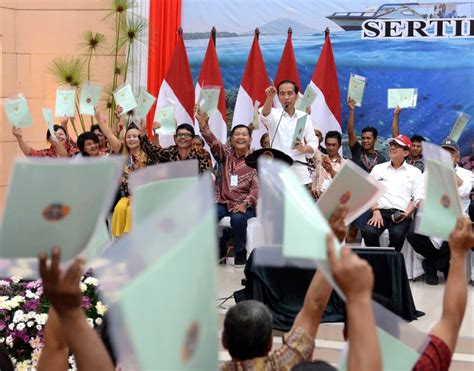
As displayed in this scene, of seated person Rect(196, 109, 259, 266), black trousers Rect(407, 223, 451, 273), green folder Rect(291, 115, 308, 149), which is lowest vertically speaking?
black trousers Rect(407, 223, 451, 273)

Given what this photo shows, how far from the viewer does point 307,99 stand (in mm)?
7992

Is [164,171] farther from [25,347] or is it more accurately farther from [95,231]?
[25,347]

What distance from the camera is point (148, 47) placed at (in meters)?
10.1

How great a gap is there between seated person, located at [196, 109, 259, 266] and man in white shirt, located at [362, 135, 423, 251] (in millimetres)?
975

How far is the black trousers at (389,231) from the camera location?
7.23 meters

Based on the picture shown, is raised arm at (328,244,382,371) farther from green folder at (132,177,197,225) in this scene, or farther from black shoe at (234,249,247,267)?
black shoe at (234,249,247,267)

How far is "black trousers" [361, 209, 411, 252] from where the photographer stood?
7234mm

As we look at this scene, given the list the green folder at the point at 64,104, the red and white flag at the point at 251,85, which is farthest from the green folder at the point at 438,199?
the red and white flag at the point at 251,85

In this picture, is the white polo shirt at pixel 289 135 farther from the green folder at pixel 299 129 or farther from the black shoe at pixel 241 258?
the black shoe at pixel 241 258

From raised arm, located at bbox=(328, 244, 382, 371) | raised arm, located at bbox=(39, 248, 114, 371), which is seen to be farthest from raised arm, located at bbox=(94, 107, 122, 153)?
raised arm, located at bbox=(328, 244, 382, 371)

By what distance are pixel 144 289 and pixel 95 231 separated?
641 millimetres

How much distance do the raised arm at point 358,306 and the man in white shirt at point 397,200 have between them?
563 cm

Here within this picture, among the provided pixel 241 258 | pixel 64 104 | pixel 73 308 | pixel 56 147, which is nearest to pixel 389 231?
pixel 241 258

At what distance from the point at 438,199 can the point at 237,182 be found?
17.3 feet
